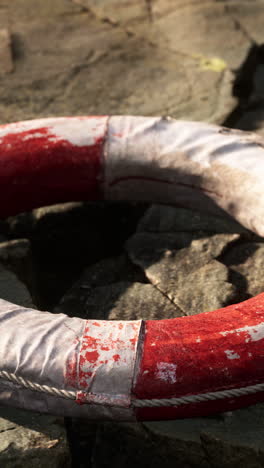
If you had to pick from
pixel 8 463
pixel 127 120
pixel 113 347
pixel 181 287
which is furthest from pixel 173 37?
pixel 8 463

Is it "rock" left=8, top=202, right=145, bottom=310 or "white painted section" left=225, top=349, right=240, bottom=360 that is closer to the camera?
"white painted section" left=225, top=349, right=240, bottom=360

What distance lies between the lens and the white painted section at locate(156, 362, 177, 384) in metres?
1.35

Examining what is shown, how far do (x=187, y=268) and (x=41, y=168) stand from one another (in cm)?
49

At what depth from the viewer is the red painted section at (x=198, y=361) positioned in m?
1.36

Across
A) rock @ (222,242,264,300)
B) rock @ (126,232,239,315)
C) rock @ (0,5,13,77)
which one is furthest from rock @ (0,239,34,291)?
rock @ (0,5,13,77)

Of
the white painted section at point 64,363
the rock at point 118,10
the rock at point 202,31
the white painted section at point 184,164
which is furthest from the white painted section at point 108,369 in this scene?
the rock at point 118,10

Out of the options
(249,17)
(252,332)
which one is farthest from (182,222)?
(249,17)

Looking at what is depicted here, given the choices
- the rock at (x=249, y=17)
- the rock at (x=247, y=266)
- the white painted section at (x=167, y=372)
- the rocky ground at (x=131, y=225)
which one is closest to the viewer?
the white painted section at (x=167, y=372)

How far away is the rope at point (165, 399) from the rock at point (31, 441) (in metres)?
0.10

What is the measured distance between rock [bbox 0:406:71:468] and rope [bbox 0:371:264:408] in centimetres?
10

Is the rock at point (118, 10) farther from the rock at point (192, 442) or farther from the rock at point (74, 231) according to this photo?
the rock at point (192, 442)

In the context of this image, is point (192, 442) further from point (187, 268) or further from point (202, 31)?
point (202, 31)

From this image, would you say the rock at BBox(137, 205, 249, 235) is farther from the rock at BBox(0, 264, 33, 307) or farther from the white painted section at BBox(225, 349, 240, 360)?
the white painted section at BBox(225, 349, 240, 360)

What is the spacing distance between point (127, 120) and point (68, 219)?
0.38 m
